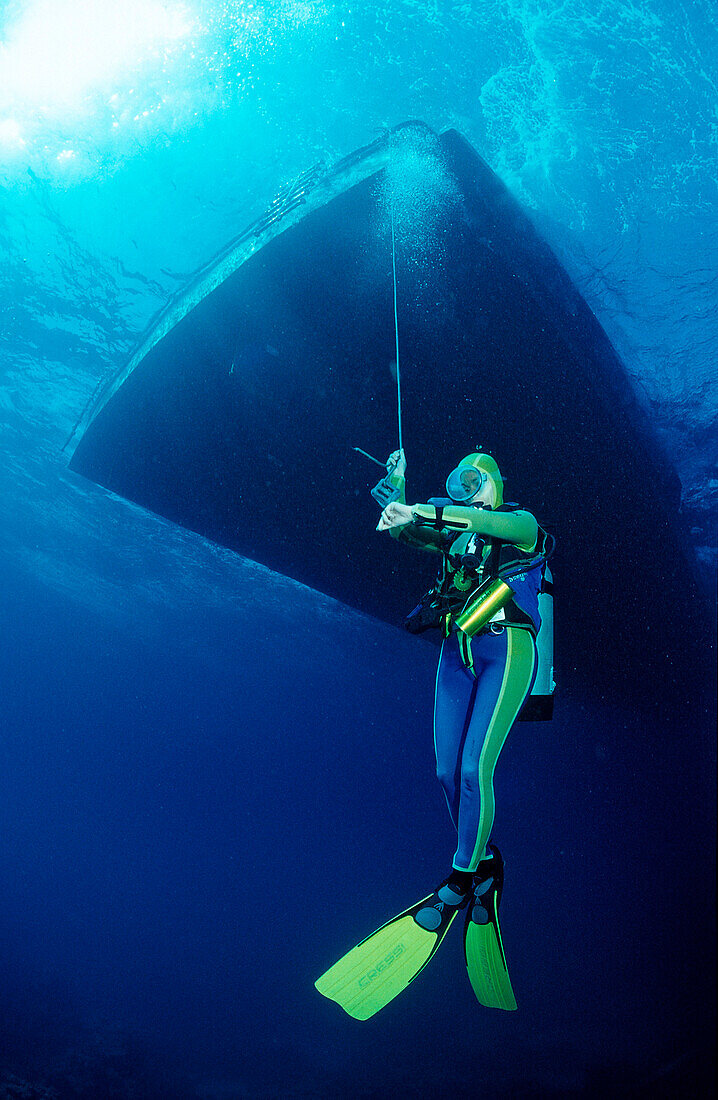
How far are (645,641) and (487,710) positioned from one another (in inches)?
304

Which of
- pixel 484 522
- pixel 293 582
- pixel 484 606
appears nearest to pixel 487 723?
Answer: pixel 484 606

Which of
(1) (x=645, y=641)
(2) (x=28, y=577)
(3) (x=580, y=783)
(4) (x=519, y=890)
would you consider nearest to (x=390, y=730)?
(3) (x=580, y=783)

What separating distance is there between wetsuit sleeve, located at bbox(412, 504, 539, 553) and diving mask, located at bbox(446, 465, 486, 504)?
320mm

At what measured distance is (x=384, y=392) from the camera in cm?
566

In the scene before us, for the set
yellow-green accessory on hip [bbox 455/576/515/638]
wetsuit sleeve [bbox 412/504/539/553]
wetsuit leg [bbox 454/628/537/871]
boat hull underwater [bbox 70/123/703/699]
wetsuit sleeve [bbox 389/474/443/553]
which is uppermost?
boat hull underwater [bbox 70/123/703/699]

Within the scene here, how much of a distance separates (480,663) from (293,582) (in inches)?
560

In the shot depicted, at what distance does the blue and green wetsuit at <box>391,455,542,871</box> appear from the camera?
325 cm

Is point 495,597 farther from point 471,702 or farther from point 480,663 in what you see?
point 471,702

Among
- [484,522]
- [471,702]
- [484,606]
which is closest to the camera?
[484,522]

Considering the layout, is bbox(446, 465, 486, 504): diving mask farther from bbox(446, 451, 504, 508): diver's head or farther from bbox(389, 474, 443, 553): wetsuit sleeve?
bbox(389, 474, 443, 553): wetsuit sleeve

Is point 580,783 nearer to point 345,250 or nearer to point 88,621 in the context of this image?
point 88,621

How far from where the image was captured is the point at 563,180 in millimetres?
5137

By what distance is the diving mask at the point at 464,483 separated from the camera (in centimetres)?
351

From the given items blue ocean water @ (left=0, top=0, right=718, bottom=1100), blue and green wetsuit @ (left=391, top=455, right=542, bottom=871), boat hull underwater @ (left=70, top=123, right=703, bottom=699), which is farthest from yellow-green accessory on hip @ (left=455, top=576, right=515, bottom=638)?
blue ocean water @ (left=0, top=0, right=718, bottom=1100)
